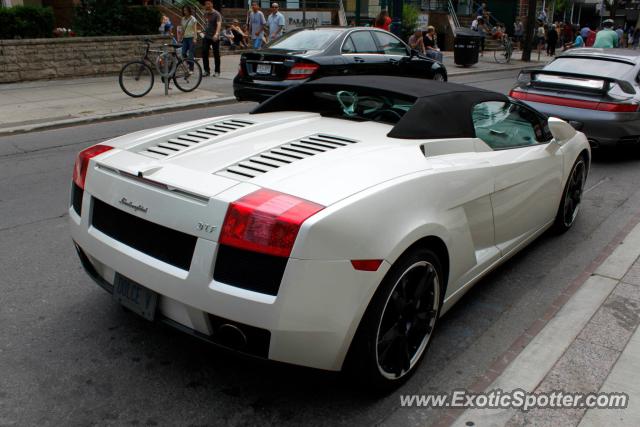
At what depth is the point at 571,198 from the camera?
17.4 ft

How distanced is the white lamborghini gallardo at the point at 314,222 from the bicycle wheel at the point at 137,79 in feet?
30.6

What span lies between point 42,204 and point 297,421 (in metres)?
4.15

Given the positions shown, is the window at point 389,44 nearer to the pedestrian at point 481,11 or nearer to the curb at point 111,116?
the curb at point 111,116

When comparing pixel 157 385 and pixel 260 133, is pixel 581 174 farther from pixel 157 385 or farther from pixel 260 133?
pixel 157 385

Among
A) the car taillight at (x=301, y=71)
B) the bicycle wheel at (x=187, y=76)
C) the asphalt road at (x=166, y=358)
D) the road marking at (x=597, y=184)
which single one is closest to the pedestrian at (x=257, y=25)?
the bicycle wheel at (x=187, y=76)

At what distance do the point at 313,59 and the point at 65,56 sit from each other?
7.43 meters

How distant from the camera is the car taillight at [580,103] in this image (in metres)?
7.92

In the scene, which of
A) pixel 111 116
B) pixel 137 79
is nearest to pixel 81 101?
pixel 137 79

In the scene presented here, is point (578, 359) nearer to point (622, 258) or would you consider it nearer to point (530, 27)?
point (622, 258)

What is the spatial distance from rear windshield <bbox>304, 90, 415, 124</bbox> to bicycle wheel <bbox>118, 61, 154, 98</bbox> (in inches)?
356

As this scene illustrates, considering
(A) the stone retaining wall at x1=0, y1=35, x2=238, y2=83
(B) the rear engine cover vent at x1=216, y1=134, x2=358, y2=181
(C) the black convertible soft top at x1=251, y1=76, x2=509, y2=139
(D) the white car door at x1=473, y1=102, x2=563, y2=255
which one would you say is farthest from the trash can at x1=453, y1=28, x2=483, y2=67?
(B) the rear engine cover vent at x1=216, y1=134, x2=358, y2=181

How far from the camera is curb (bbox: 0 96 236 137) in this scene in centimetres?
952

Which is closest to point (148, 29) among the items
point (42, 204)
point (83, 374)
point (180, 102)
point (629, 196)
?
point (180, 102)

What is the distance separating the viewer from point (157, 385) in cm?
299
